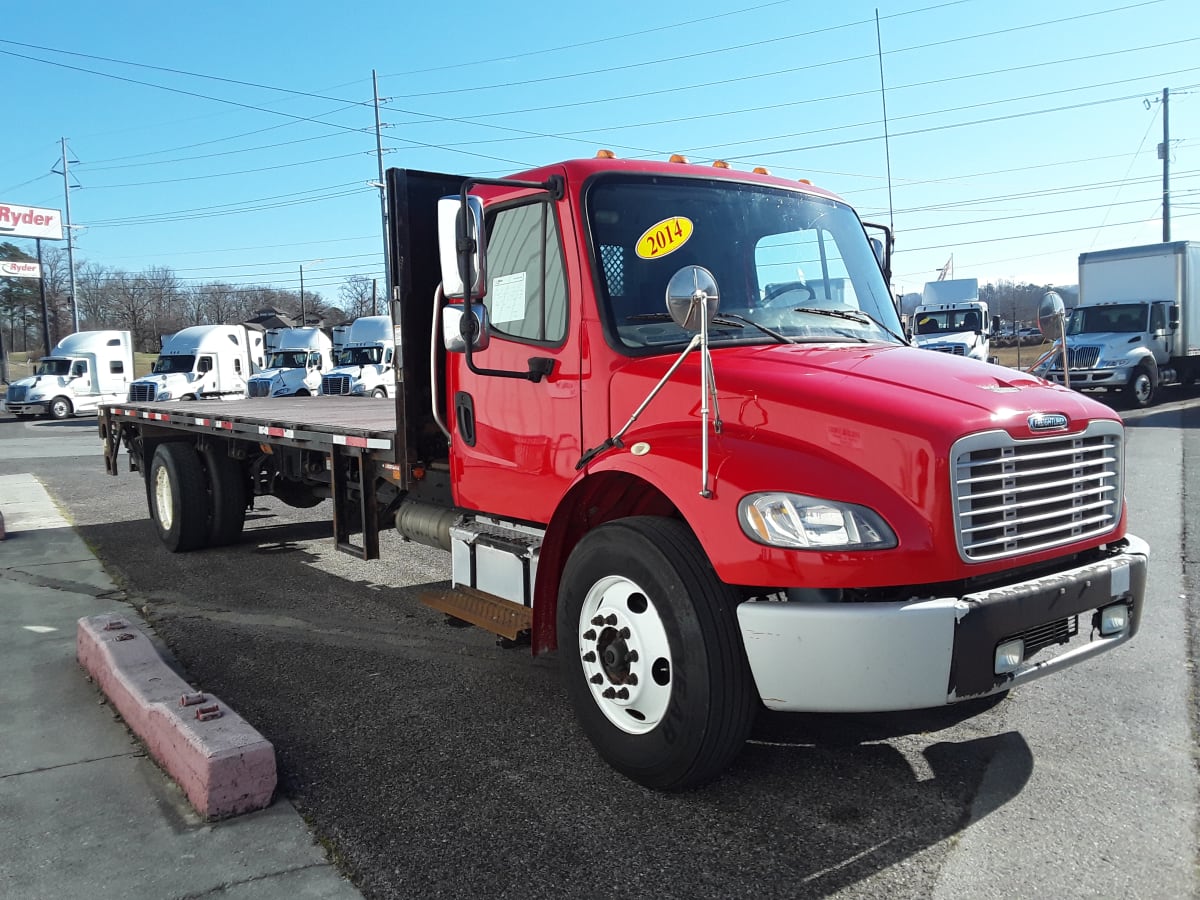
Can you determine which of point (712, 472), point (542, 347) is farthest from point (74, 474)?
point (712, 472)

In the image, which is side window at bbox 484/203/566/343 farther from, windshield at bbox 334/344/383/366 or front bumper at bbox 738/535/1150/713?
windshield at bbox 334/344/383/366

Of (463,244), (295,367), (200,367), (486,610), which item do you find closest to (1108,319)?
(486,610)

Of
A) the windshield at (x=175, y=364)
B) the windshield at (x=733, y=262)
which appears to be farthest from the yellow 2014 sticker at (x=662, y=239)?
the windshield at (x=175, y=364)

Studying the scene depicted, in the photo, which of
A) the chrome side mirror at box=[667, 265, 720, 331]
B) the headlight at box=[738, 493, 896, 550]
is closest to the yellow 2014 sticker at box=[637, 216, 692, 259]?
the chrome side mirror at box=[667, 265, 720, 331]

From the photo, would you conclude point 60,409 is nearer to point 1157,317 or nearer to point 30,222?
point 30,222

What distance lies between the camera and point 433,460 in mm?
5516

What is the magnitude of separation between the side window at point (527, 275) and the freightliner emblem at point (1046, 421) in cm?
191

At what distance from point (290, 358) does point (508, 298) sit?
28.5m

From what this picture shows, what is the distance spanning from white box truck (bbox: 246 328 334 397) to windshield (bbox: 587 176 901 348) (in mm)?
26974

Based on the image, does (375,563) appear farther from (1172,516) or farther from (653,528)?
(1172,516)

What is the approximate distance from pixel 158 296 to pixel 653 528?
320 feet

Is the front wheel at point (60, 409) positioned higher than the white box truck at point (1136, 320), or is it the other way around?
the white box truck at point (1136, 320)

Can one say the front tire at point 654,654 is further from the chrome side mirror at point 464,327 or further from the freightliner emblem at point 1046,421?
the freightliner emblem at point 1046,421

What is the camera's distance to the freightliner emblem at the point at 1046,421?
11.4 ft
